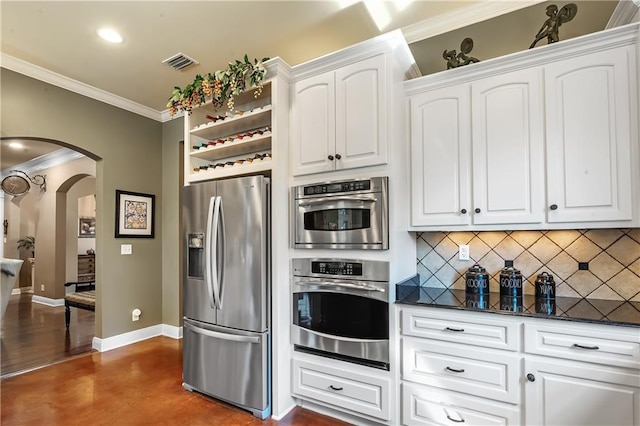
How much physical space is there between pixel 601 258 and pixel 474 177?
3.14 ft

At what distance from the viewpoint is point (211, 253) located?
8.37 ft

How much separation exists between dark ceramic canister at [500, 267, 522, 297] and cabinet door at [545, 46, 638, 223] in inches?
18.5

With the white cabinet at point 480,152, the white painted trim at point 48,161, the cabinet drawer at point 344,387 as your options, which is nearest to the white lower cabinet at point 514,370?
the cabinet drawer at point 344,387

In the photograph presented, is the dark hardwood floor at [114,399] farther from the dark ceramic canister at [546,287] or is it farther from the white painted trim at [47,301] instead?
the white painted trim at [47,301]

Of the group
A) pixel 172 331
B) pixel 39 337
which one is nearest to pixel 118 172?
pixel 172 331

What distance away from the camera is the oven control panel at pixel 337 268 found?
7.20 ft

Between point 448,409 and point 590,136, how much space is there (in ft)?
5.93

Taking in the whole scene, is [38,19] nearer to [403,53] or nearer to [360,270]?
[403,53]

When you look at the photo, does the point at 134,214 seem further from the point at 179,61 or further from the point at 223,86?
the point at 223,86

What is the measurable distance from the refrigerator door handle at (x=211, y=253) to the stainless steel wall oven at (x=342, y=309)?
2.07 feet

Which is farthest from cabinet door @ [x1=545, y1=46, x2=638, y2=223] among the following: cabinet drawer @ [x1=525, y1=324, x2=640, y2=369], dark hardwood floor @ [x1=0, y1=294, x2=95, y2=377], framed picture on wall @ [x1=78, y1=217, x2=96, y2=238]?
framed picture on wall @ [x1=78, y1=217, x2=96, y2=238]

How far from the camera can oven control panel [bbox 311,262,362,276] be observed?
220 cm

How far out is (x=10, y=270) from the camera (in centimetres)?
256

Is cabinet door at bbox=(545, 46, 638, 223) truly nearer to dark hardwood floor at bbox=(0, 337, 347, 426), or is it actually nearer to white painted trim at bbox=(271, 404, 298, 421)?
dark hardwood floor at bbox=(0, 337, 347, 426)
